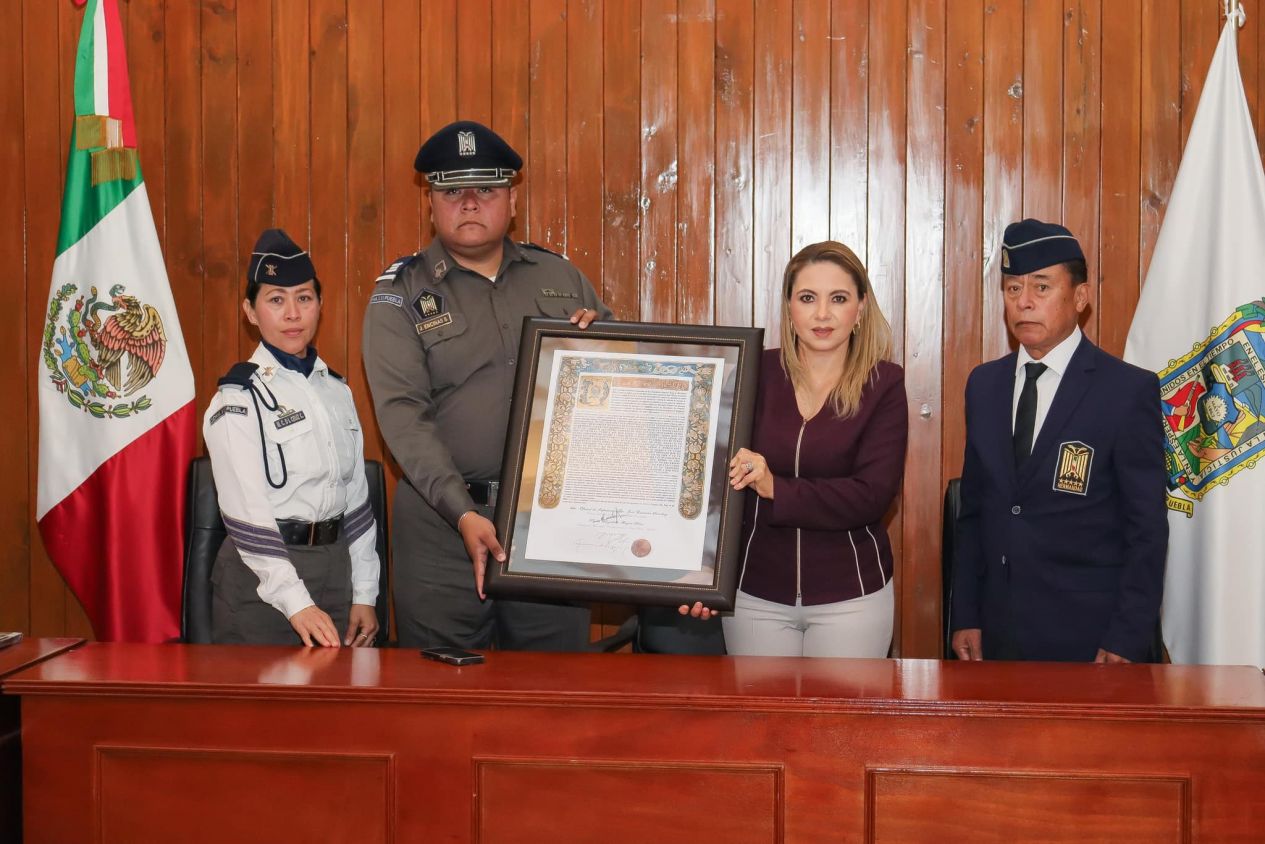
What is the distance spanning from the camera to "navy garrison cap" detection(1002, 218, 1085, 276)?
255 centimetres

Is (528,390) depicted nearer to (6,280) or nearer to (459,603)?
(459,603)

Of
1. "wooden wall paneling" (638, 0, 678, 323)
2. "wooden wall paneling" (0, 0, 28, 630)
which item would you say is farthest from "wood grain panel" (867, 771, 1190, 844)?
"wooden wall paneling" (0, 0, 28, 630)

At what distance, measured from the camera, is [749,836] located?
1822 millimetres

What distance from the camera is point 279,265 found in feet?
8.61

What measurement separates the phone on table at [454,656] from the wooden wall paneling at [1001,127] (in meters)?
2.09

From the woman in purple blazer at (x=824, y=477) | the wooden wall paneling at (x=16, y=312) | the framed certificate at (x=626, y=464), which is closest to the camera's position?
the framed certificate at (x=626, y=464)

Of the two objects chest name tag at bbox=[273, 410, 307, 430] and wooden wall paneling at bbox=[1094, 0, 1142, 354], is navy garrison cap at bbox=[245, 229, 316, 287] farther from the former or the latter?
wooden wall paneling at bbox=[1094, 0, 1142, 354]

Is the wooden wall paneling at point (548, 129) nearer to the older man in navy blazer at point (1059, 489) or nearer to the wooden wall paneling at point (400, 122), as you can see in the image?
the wooden wall paneling at point (400, 122)

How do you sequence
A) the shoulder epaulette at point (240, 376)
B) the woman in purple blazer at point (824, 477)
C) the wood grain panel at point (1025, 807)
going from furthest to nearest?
the shoulder epaulette at point (240, 376), the woman in purple blazer at point (824, 477), the wood grain panel at point (1025, 807)

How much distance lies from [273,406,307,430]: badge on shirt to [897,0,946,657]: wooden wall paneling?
189 cm

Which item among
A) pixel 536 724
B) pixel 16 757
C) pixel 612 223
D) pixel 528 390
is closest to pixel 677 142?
pixel 612 223

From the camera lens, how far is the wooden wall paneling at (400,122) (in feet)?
11.7

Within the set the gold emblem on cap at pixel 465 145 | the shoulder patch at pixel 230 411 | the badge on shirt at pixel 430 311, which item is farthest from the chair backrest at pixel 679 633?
the gold emblem on cap at pixel 465 145

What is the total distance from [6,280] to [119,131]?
2.42ft
